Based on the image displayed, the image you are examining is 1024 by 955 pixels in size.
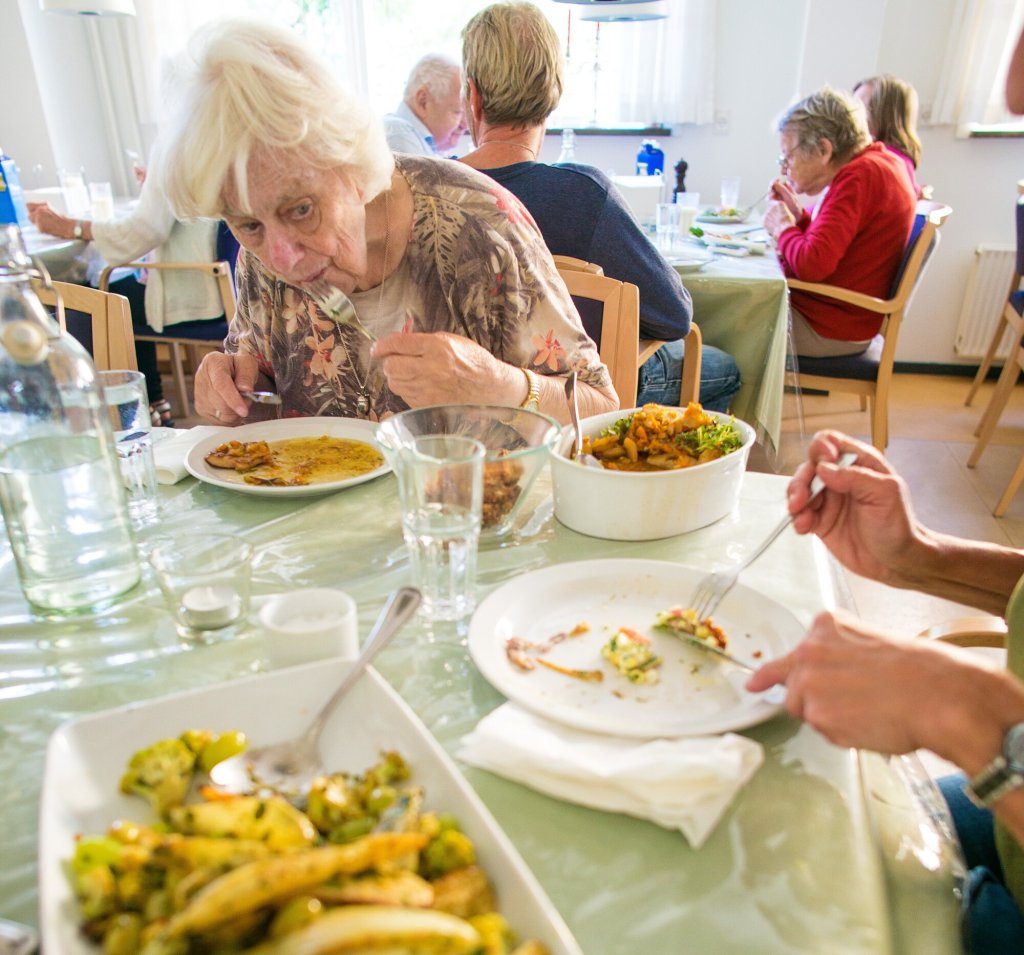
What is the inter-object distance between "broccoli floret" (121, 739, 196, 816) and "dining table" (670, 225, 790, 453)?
2407 millimetres

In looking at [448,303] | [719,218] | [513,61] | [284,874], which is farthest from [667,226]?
[284,874]

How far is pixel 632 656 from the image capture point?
2.39ft

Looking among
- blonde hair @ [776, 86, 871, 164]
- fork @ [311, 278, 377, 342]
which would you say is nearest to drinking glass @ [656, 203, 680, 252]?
blonde hair @ [776, 86, 871, 164]

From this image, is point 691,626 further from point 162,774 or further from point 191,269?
point 191,269

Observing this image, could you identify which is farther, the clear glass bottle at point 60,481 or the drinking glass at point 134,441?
the drinking glass at point 134,441

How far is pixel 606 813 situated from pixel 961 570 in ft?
2.03

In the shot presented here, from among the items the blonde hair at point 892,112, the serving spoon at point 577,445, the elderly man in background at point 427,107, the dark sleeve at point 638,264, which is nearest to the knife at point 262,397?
the serving spoon at point 577,445

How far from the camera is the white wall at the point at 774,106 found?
13.3 ft

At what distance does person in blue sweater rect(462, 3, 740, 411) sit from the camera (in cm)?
206

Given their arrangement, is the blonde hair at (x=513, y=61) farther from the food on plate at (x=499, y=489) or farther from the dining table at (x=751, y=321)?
the food on plate at (x=499, y=489)

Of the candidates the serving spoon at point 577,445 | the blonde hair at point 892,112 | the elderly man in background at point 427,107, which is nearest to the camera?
the serving spoon at point 577,445

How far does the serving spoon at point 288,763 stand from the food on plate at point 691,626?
28cm

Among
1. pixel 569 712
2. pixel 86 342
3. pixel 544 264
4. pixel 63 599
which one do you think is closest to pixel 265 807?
pixel 569 712

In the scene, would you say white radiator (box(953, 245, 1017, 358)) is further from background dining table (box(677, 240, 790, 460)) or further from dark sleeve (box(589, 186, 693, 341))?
dark sleeve (box(589, 186, 693, 341))
